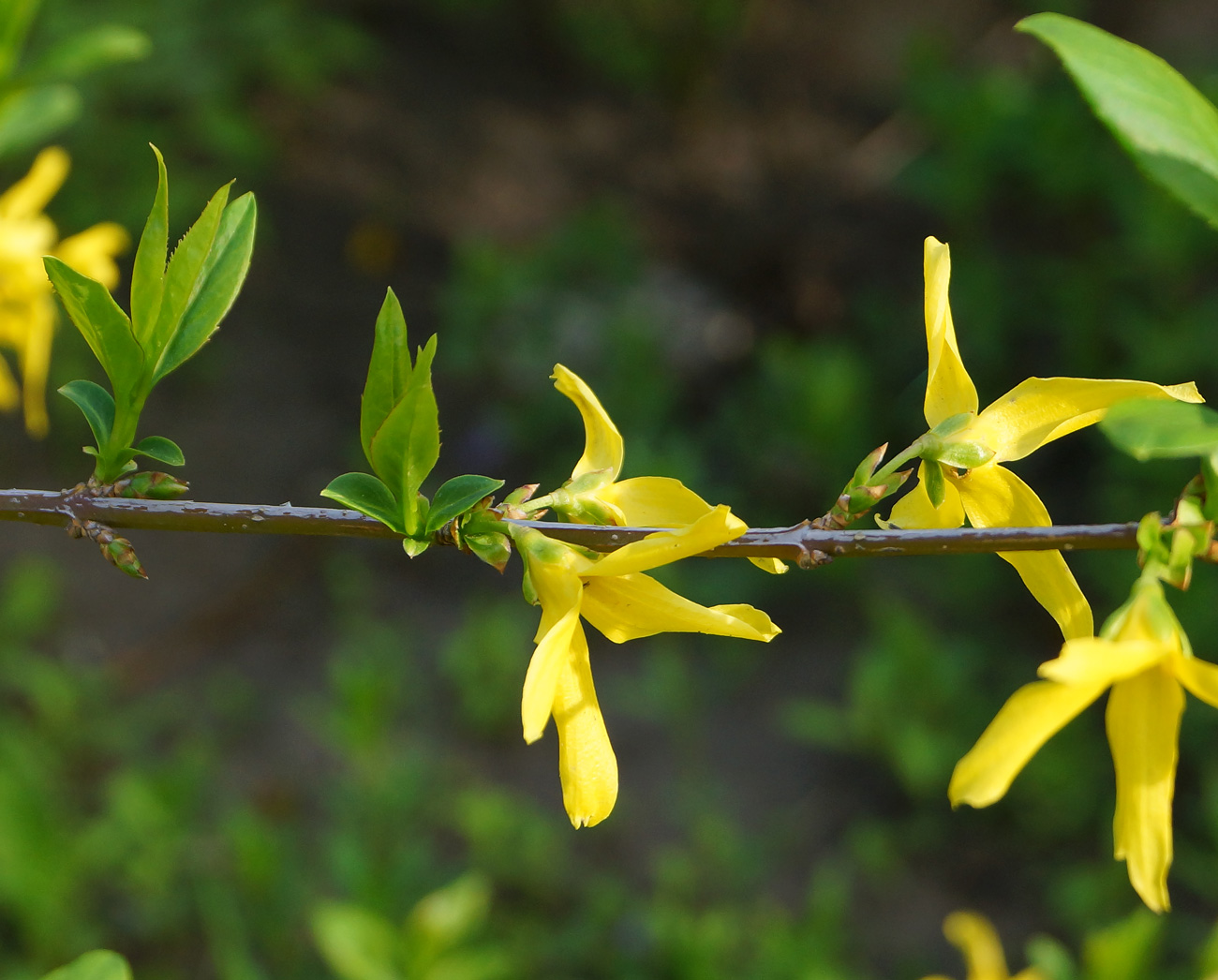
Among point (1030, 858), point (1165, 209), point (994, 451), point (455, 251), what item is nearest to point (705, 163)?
point (455, 251)

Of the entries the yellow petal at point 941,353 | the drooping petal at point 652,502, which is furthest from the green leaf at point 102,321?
the yellow petal at point 941,353

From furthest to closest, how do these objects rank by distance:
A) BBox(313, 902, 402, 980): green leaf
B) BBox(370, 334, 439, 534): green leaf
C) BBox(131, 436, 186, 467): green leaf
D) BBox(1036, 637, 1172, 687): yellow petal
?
BBox(313, 902, 402, 980): green leaf → BBox(131, 436, 186, 467): green leaf → BBox(370, 334, 439, 534): green leaf → BBox(1036, 637, 1172, 687): yellow petal

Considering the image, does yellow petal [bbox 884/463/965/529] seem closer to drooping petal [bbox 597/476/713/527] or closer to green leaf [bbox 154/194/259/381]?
drooping petal [bbox 597/476/713/527]

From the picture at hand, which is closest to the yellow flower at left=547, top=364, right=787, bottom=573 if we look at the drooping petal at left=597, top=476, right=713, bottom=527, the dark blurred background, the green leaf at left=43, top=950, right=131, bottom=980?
the drooping petal at left=597, top=476, right=713, bottom=527

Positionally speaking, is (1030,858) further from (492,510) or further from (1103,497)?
(492,510)

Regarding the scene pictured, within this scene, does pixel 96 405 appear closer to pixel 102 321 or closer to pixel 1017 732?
pixel 102 321

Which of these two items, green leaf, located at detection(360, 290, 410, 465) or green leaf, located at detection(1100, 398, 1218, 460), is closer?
green leaf, located at detection(1100, 398, 1218, 460)
